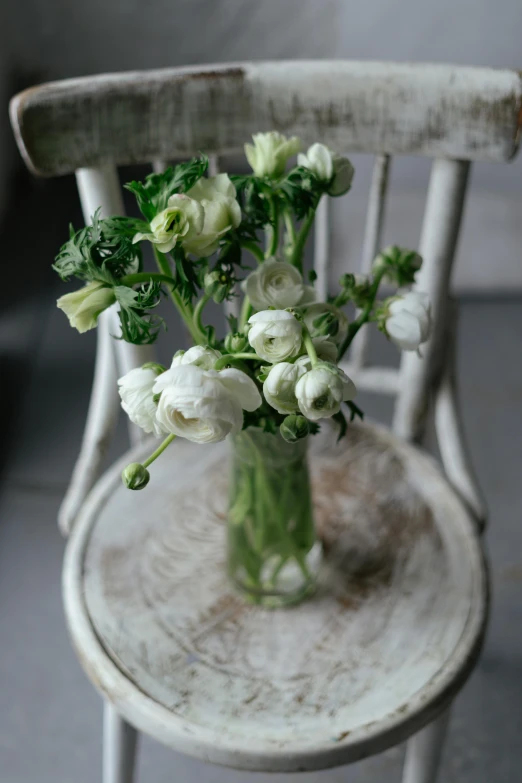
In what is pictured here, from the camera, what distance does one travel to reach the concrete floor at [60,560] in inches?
46.9

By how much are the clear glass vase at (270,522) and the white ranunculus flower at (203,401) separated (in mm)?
147

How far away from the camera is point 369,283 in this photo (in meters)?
0.61

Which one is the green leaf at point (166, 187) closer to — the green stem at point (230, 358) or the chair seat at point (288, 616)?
the green stem at point (230, 358)

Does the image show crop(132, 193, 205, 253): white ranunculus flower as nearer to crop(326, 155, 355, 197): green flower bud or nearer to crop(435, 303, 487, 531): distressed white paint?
crop(326, 155, 355, 197): green flower bud

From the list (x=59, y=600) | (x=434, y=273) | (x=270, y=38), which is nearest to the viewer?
(x=434, y=273)

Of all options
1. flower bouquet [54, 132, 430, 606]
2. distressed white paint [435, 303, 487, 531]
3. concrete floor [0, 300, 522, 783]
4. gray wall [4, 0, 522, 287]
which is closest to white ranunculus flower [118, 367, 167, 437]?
flower bouquet [54, 132, 430, 606]

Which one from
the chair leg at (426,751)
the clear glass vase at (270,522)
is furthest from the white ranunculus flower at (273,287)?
the chair leg at (426,751)

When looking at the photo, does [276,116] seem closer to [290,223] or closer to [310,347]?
[290,223]

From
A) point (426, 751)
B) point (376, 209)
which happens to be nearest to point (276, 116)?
point (376, 209)

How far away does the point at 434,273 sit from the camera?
0.82m

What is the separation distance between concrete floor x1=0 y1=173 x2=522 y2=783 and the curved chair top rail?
0.84 m

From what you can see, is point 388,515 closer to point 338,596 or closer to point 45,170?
point 338,596

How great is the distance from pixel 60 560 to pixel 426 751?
81cm

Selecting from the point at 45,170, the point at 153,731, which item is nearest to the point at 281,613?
the point at 153,731
